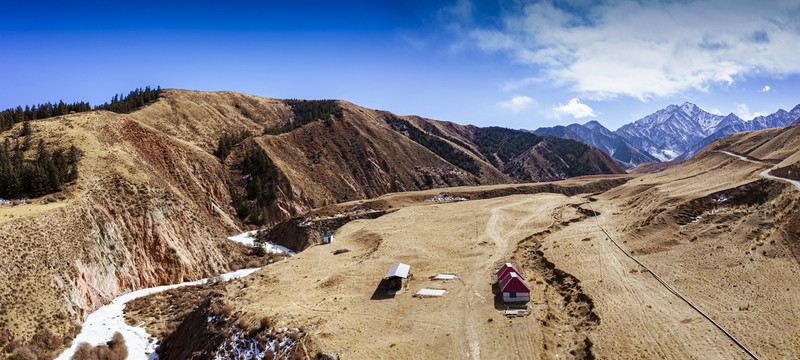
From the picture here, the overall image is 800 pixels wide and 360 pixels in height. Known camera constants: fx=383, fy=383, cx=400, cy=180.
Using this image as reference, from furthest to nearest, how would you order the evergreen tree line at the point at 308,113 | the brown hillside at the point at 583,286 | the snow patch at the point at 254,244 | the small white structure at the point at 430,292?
the evergreen tree line at the point at 308,113, the snow patch at the point at 254,244, the small white structure at the point at 430,292, the brown hillside at the point at 583,286

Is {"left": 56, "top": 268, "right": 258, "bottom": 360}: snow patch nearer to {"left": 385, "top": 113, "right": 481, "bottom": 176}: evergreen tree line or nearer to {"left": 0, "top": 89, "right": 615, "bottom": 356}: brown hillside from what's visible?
{"left": 0, "top": 89, "right": 615, "bottom": 356}: brown hillside

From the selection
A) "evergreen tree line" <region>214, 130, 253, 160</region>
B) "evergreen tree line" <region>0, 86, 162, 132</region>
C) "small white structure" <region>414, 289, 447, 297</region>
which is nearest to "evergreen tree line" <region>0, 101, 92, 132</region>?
"evergreen tree line" <region>0, 86, 162, 132</region>

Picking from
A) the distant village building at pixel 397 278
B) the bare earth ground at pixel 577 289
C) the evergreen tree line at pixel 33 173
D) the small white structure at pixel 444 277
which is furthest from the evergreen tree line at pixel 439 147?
the evergreen tree line at pixel 33 173

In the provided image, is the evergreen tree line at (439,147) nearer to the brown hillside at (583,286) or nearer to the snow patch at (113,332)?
the brown hillside at (583,286)

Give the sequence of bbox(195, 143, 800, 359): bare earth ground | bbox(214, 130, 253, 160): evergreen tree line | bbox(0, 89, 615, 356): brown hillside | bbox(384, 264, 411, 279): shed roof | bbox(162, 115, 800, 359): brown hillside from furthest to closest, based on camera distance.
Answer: bbox(214, 130, 253, 160): evergreen tree line, bbox(384, 264, 411, 279): shed roof, bbox(0, 89, 615, 356): brown hillside, bbox(162, 115, 800, 359): brown hillside, bbox(195, 143, 800, 359): bare earth ground

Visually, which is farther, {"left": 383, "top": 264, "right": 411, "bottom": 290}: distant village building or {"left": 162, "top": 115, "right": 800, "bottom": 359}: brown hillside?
{"left": 383, "top": 264, "right": 411, "bottom": 290}: distant village building

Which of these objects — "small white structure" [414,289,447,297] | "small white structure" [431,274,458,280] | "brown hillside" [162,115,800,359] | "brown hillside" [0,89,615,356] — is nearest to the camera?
"brown hillside" [162,115,800,359]

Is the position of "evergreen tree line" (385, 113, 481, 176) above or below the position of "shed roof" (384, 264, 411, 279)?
above

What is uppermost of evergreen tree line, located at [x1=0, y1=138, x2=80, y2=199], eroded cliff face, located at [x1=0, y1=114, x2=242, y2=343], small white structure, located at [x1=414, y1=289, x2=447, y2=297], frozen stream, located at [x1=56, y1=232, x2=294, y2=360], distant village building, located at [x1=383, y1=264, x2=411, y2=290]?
evergreen tree line, located at [x1=0, y1=138, x2=80, y2=199]
